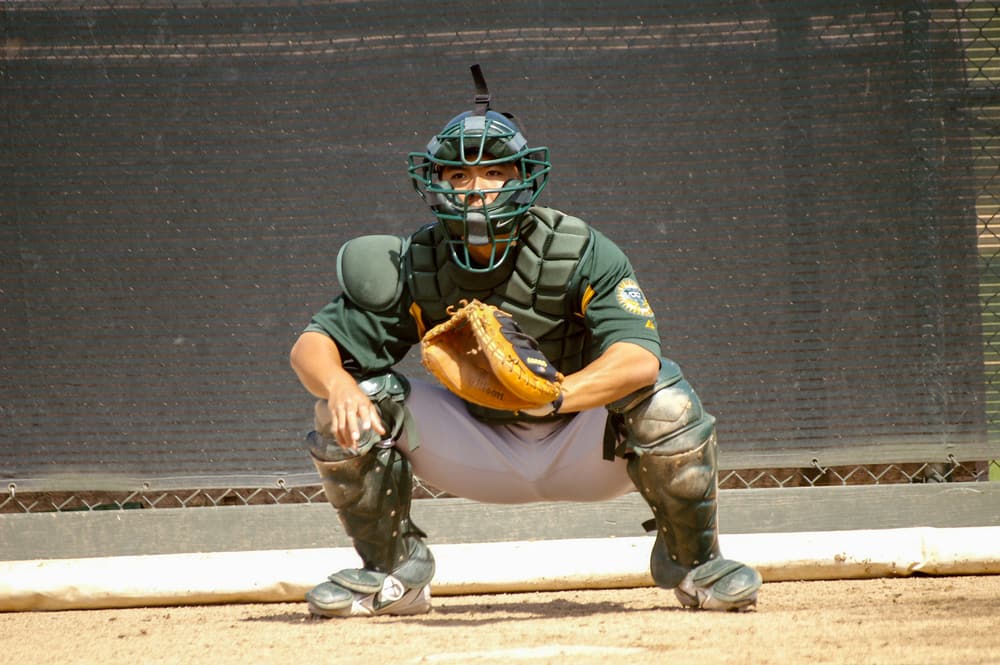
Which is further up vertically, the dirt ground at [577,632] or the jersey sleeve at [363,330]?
the jersey sleeve at [363,330]

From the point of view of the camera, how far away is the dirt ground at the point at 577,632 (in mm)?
2643

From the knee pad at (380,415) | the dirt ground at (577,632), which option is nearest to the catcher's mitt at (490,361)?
the knee pad at (380,415)

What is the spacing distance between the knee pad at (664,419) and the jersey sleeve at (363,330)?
707 millimetres

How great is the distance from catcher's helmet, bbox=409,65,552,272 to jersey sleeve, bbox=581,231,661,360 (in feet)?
0.85

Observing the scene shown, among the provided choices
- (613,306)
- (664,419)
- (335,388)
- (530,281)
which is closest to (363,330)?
(335,388)

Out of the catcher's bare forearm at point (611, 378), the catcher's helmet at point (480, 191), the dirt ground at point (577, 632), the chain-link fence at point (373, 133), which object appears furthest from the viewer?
the chain-link fence at point (373, 133)

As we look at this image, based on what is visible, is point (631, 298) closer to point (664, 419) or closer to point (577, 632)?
point (664, 419)

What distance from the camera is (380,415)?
3.57 m

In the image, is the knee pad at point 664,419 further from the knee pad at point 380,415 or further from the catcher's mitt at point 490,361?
the knee pad at point 380,415

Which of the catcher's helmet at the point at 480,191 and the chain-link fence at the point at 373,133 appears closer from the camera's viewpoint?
the catcher's helmet at the point at 480,191

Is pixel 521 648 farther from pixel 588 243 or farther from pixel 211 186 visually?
pixel 211 186

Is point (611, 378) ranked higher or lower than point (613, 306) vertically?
lower

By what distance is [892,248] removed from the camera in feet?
16.3

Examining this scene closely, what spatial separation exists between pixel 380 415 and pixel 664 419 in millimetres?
835
